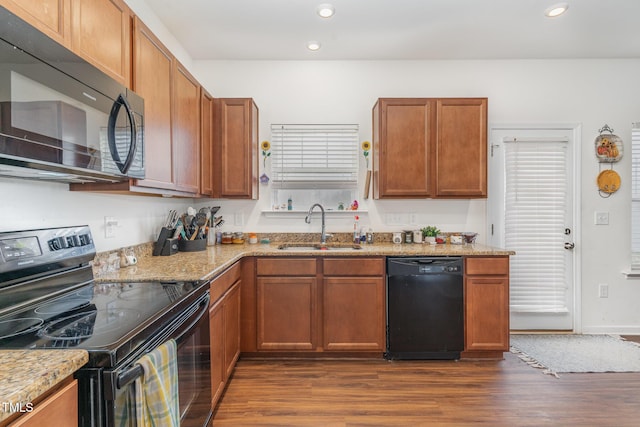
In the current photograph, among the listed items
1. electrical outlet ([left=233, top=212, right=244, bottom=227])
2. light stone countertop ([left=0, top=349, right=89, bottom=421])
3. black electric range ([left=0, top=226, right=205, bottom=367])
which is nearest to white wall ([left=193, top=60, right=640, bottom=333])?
electrical outlet ([left=233, top=212, right=244, bottom=227])

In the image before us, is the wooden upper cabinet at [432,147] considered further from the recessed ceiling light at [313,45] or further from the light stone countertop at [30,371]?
the light stone countertop at [30,371]

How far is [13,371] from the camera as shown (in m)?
0.75

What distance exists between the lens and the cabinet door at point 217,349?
1.92 meters

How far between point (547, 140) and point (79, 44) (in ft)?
12.4

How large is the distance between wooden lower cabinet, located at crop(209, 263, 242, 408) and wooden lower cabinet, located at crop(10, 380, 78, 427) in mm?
1038

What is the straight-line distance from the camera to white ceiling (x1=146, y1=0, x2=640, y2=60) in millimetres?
2439

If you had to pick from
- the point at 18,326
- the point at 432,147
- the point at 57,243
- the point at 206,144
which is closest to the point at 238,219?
the point at 206,144

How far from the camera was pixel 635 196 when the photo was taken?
10.8ft

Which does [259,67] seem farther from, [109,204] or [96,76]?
[96,76]

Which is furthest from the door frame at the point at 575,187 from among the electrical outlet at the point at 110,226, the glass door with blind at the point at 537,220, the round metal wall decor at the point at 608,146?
the electrical outlet at the point at 110,226

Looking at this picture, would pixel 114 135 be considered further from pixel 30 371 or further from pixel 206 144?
pixel 206 144

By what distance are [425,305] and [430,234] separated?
0.79 meters

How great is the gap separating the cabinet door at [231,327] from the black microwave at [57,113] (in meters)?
1.12

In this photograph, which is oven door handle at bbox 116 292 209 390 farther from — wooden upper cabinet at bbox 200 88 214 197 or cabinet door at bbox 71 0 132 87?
wooden upper cabinet at bbox 200 88 214 197
